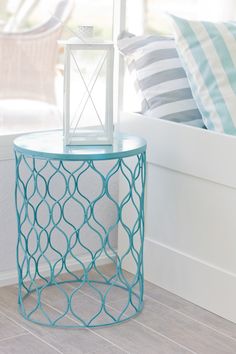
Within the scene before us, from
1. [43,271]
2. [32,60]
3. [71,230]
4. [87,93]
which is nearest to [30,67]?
[32,60]

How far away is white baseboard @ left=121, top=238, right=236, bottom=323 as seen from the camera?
2367 millimetres

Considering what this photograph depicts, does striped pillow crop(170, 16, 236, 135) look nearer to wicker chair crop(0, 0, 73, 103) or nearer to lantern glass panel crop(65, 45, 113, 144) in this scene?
lantern glass panel crop(65, 45, 113, 144)

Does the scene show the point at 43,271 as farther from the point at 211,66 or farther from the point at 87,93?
the point at 211,66

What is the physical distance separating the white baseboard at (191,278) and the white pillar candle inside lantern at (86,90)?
0.47 m

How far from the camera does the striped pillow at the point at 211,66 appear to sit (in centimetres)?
239

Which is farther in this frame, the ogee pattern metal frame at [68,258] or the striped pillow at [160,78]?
the striped pillow at [160,78]

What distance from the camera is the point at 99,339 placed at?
2.24 m

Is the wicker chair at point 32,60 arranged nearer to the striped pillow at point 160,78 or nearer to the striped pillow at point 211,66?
the striped pillow at point 160,78

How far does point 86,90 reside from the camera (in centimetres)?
237

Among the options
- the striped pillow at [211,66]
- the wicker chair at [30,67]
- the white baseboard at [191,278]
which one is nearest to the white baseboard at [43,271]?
the white baseboard at [191,278]

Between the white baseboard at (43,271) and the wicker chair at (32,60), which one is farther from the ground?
the wicker chair at (32,60)

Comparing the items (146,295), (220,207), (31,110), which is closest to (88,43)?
(31,110)

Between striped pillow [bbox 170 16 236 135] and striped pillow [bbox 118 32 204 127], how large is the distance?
0.09 meters

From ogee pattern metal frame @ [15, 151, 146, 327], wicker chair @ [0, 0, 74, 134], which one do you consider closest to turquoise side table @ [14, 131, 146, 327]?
ogee pattern metal frame @ [15, 151, 146, 327]
